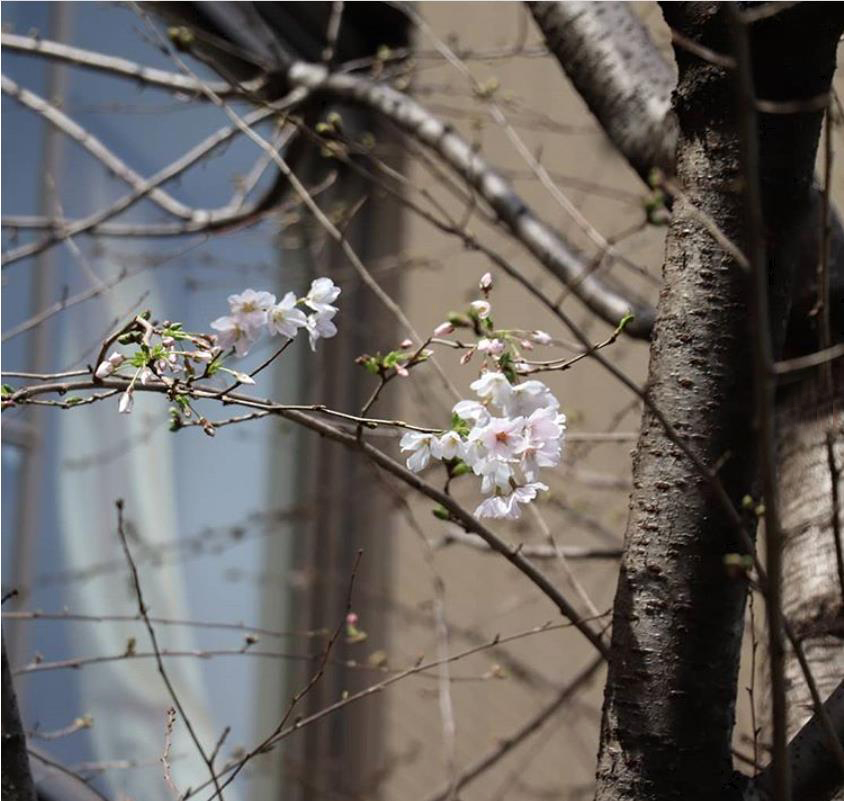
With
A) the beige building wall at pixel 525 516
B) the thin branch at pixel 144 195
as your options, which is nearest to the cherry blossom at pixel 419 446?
the thin branch at pixel 144 195

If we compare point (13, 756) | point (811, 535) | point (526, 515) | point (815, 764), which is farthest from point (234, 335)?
point (526, 515)

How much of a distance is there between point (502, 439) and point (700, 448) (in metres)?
0.12

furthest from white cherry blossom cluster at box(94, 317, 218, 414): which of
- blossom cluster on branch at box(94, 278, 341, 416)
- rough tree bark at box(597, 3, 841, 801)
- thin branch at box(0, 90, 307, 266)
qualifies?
thin branch at box(0, 90, 307, 266)

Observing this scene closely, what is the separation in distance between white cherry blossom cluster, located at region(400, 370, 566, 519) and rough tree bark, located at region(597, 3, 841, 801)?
75 mm

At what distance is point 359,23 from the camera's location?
263cm

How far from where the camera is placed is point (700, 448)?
26.8 inches

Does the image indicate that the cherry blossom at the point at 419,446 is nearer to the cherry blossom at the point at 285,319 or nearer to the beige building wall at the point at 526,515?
the cherry blossom at the point at 285,319

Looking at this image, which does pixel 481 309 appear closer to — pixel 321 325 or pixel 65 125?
pixel 321 325

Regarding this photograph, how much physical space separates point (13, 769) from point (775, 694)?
421 millimetres

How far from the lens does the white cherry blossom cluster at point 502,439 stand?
2.16 ft

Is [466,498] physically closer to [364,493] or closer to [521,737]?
[364,493]

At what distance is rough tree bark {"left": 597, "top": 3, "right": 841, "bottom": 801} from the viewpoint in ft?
2.18

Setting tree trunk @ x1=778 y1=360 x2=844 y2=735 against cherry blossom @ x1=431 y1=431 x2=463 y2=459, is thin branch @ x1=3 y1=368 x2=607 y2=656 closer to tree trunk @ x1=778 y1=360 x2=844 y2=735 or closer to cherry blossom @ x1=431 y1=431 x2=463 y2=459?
cherry blossom @ x1=431 y1=431 x2=463 y2=459

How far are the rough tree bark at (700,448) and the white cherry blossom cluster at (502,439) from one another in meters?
0.08
